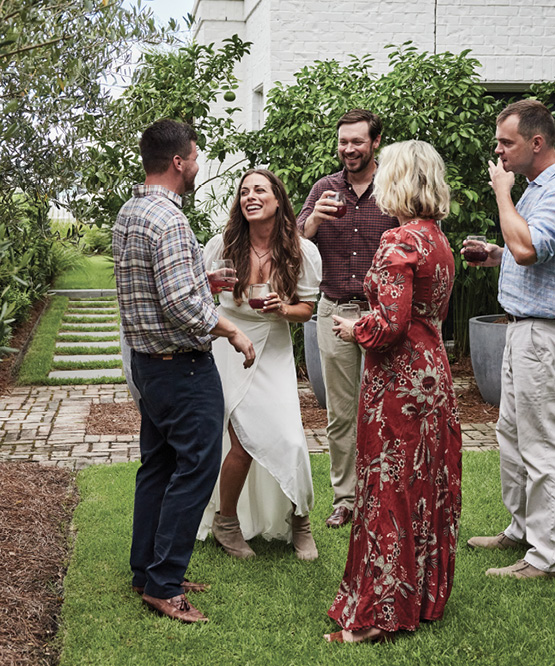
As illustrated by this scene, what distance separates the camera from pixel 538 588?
13.6ft

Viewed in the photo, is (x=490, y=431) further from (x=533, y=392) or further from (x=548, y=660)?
(x=548, y=660)

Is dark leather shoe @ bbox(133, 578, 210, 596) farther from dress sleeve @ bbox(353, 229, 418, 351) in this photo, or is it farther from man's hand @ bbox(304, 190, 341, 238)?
man's hand @ bbox(304, 190, 341, 238)

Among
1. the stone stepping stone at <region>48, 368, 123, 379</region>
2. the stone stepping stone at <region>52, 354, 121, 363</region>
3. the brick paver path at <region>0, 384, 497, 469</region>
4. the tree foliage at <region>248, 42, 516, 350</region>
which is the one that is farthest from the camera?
the stone stepping stone at <region>52, 354, 121, 363</region>

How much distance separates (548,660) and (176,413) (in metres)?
1.85

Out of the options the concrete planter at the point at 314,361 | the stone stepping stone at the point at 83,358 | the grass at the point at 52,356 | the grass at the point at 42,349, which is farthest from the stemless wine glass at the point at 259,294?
the stone stepping stone at the point at 83,358

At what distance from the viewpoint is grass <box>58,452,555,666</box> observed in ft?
11.6

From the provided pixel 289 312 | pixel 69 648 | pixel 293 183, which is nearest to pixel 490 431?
pixel 293 183

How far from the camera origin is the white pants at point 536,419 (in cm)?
418

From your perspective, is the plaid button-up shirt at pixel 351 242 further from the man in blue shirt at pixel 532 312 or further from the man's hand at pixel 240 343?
the man's hand at pixel 240 343

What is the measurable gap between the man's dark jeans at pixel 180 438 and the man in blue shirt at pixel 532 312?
5.09 feet

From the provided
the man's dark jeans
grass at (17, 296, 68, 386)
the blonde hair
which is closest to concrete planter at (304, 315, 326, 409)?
grass at (17, 296, 68, 386)

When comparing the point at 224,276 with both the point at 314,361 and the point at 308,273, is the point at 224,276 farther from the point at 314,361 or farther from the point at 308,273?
the point at 314,361

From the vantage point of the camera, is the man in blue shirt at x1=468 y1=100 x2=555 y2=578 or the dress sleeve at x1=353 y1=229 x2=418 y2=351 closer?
the dress sleeve at x1=353 y1=229 x2=418 y2=351

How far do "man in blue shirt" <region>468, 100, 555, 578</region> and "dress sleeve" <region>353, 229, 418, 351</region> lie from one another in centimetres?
85
